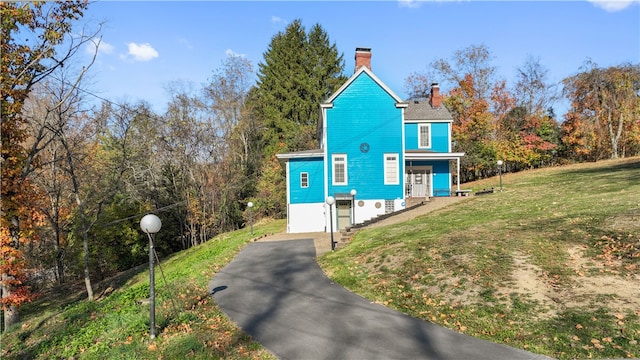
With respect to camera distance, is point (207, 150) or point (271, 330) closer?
point (271, 330)

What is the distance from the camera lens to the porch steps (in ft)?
59.4

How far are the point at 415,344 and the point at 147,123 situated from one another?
3108cm

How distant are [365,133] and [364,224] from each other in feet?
19.6

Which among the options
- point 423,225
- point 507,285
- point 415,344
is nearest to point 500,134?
point 423,225

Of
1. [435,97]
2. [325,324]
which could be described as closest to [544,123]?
[435,97]

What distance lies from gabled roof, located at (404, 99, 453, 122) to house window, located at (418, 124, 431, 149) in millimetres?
677

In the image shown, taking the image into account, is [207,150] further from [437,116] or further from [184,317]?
[184,317]

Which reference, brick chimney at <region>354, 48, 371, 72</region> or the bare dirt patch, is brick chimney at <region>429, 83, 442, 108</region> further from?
the bare dirt patch

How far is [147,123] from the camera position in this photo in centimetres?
3155

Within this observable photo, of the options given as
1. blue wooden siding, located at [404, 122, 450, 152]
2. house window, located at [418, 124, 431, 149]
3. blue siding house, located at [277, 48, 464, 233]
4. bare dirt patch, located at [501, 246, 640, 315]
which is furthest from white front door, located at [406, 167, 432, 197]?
bare dirt patch, located at [501, 246, 640, 315]

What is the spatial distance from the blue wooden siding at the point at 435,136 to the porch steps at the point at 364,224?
205 inches

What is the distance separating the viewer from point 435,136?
88.9 feet

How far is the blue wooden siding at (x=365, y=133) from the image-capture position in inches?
895

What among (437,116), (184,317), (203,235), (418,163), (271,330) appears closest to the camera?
(271,330)
